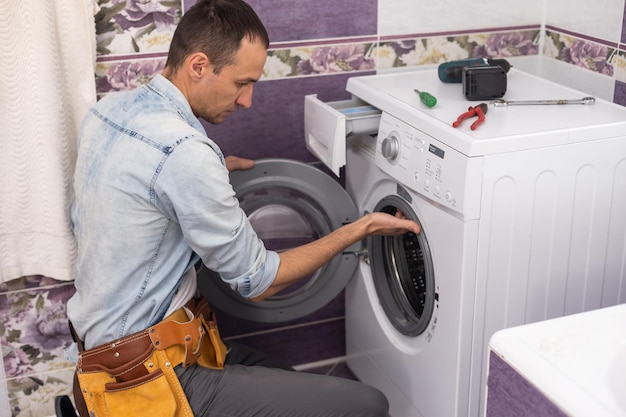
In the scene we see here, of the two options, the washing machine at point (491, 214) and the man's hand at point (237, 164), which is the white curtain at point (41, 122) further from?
the washing machine at point (491, 214)

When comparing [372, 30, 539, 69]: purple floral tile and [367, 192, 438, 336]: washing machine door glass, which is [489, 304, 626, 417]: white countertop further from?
[372, 30, 539, 69]: purple floral tile

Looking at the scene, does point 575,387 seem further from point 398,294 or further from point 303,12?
point 303,12

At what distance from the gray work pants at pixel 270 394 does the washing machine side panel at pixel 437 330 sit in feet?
0.61

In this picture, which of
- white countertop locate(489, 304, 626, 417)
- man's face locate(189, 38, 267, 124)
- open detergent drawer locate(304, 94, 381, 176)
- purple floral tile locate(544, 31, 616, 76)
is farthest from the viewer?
purple floral tile locate(544, 31, 616, 76)

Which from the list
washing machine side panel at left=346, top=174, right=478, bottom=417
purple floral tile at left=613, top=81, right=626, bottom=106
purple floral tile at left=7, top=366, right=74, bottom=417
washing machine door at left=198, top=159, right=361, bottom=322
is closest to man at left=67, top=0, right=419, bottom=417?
Result: washing machine side panel at left=346, top=174, right=478, bottom=417

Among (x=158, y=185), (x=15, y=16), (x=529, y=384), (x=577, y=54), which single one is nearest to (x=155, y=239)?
(x=158, y=185)

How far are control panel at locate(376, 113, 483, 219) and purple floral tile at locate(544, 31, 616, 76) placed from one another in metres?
0.74

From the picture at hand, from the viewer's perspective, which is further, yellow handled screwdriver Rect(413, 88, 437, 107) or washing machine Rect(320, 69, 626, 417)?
yellow handled screwdriver Rect(413, 88, 437, 107)

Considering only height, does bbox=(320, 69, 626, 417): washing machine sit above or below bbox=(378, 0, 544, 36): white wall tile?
below

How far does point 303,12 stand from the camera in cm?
257

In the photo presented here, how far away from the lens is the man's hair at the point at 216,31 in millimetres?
1906

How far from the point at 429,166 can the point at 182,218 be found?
0.64 m

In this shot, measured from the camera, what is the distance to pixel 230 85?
6.47 ft

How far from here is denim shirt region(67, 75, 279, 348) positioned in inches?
72.3
